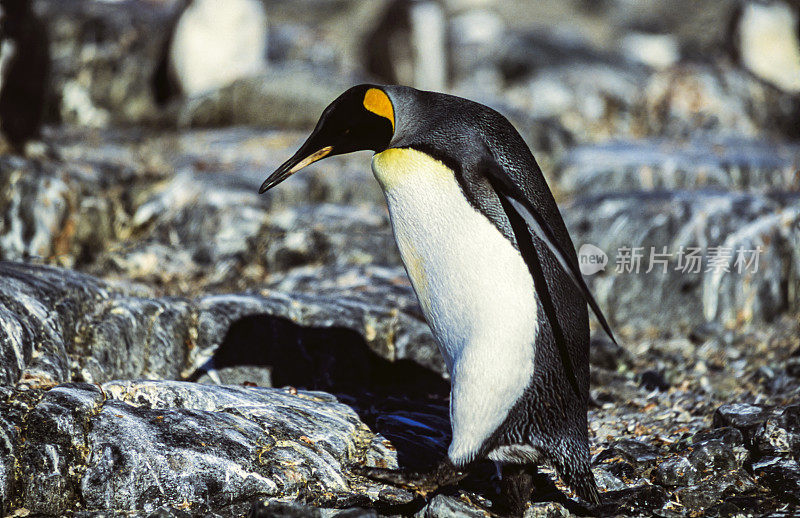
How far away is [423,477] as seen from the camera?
2.78 meters

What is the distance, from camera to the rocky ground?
272cm

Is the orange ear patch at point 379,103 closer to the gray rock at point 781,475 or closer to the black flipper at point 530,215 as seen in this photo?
the black flipper at point 530,215

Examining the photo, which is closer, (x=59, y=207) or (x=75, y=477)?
(x=75, y=477)

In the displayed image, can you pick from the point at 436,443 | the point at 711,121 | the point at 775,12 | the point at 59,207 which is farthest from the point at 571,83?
the point at 436,443

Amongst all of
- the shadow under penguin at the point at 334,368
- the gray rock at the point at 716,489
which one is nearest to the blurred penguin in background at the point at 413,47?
the shadow under penguin at the point at 334,368

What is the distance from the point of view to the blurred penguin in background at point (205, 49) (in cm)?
936

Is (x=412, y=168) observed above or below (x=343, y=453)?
above

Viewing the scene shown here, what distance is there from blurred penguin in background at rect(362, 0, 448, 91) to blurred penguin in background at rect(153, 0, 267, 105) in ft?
7.50

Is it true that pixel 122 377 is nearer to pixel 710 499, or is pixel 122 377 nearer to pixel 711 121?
pixel 710 499

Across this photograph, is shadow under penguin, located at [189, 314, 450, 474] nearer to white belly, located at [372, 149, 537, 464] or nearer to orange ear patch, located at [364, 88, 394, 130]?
white belly, located at [372, 149, 537, 464]

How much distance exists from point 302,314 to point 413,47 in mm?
7916

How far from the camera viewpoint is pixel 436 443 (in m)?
3.22

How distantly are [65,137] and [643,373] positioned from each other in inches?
221

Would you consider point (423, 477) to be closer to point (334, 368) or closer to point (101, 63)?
point (334, 368)
